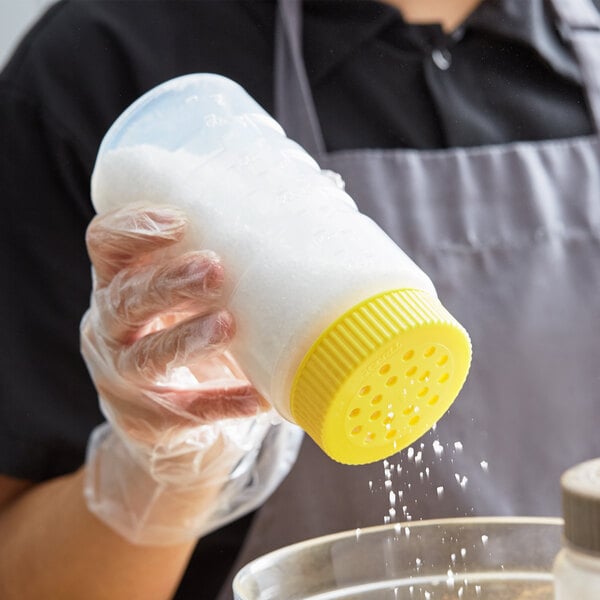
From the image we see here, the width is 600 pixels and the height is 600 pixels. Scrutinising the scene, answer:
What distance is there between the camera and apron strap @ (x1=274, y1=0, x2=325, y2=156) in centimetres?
115

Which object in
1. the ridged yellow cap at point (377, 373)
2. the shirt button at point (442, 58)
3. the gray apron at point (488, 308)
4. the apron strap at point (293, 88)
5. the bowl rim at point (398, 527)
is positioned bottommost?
the gray apron at point (488, 308)

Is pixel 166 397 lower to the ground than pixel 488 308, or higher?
higher

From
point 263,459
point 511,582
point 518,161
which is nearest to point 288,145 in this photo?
point 511,582

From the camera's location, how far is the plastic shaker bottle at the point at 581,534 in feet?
1.37

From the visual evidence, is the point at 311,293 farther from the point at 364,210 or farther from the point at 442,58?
the point at 442,58

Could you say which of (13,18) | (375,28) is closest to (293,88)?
(375,28)

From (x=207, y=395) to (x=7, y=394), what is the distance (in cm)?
42

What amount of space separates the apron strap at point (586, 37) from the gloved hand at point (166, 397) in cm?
54

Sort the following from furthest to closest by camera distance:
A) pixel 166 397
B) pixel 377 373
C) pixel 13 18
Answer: pixel 13 18 → pixel 166 397 → pixel 377 373

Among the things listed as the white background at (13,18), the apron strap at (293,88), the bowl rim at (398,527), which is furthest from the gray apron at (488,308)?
the white background at (13,18)

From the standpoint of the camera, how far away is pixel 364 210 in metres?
1.16

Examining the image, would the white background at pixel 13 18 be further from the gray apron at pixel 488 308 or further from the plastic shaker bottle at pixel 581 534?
the plastic shaker bottle at pixel 581 534

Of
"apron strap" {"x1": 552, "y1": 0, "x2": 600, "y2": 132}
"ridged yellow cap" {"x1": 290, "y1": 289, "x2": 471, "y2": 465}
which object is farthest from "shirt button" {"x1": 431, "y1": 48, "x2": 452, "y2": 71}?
"ridged yellow cap" {"x1": 290, "y1": 289, "x2": 471, "y2": 465}

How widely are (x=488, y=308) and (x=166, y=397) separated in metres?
0.48
